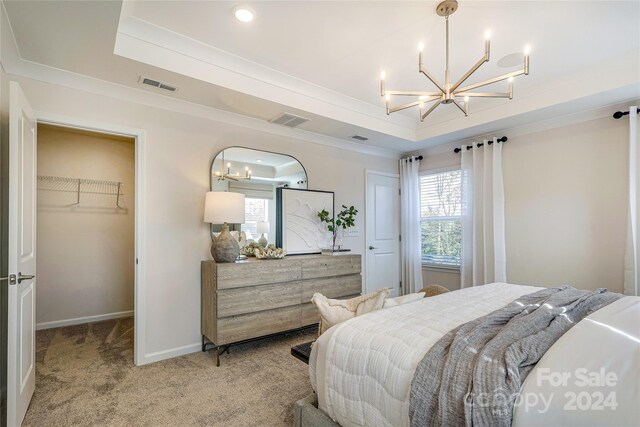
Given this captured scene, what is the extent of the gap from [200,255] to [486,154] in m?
3.72

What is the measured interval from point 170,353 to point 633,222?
4.60m

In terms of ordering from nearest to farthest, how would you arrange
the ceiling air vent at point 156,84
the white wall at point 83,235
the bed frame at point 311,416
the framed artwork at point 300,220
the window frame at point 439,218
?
the bed frame at point 311,416 < the ceiling air vent at point 156,84 < the framed artwork at point 300,220 < the white wall at point 83,235 < the window frame at point 439,218

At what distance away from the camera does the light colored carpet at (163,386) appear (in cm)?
210

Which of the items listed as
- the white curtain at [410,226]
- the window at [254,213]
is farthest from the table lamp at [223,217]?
the white curtain at [410,226]

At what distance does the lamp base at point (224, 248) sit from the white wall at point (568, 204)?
333cm

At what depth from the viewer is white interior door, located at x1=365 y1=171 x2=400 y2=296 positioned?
4.87m

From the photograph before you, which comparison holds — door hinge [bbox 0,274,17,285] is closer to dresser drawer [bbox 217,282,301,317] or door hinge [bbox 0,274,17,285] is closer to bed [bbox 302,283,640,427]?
dresser drawer [bbox 217,282,301,317]

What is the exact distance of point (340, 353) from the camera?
5.03 ft

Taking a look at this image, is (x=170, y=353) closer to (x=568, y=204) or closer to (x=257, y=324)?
(x=257, y=324)

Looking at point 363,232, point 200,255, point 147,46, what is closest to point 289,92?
point 147,46

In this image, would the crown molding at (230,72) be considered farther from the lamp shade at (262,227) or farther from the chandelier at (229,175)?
the lamp shade at (262,227)

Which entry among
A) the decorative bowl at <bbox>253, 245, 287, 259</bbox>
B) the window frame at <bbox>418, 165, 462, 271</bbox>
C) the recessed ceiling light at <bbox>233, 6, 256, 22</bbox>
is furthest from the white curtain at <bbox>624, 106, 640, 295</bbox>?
the recessed ceiling light at <bbox>233, 6, 256, 22</bbox>

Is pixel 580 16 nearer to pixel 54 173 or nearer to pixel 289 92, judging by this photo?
pixel 289 92

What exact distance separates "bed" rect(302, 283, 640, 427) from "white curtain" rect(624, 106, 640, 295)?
156 cm
